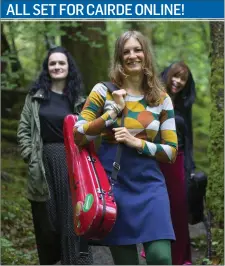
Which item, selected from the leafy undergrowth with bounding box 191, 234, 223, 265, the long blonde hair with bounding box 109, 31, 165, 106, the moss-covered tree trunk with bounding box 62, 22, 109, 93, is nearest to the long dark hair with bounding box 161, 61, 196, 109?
the leafy undergrowth with bounding box 191, 234, 223, 265

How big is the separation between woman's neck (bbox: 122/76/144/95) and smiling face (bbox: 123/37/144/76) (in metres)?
0.04

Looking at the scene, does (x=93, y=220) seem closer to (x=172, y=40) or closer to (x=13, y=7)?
(x=13, y=7)

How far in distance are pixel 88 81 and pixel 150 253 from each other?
6900 mm

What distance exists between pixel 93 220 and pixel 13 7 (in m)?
2.75

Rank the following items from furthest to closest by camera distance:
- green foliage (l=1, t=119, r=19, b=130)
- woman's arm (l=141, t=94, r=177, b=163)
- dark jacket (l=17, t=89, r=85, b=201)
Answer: green foliage (l=1, t=119, r=19, b=130) < dark jacket (l=17, t=89, r=85, b=201) < woman's arm (l=141, t=94, r=177, b=163)

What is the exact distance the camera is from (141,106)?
3930 mm

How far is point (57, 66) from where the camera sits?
18.3 feet

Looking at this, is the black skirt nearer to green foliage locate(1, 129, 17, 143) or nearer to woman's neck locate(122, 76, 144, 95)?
woman's neck locate(122, 76, 144, 95)

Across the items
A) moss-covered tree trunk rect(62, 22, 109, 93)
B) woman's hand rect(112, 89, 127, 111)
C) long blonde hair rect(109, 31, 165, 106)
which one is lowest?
woman's hand rect(112, 89, 127, 111)

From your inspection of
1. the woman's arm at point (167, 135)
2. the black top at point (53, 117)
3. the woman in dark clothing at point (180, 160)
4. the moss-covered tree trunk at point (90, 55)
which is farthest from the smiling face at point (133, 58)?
the moss-covered tree trunk at point (90, 55)

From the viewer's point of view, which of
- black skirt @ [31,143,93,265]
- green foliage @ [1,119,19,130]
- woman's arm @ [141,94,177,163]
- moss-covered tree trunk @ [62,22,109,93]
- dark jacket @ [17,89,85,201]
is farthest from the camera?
green foliage @ [1,119,19,130]

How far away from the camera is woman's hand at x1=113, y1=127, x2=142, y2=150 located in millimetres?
3786

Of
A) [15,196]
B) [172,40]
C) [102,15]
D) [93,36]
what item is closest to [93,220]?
[102,15]

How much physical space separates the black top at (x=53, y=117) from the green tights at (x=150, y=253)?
1757mm
